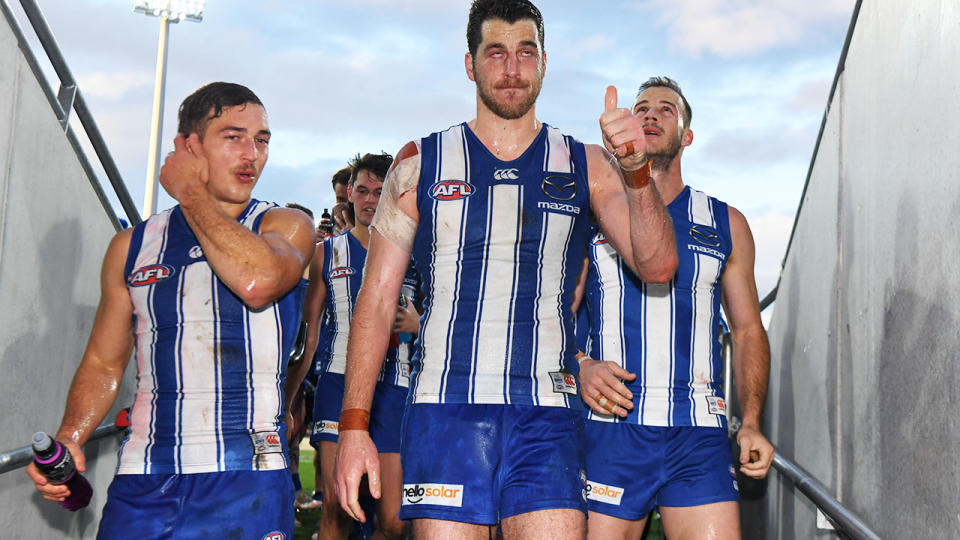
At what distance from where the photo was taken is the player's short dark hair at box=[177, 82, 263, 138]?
3.64 metres

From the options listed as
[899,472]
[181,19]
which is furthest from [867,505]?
[181,19]

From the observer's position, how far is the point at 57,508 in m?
4.94

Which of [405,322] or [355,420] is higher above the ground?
[405,322]

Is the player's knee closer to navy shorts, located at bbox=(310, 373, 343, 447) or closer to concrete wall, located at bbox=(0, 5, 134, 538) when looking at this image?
navy shorts, located at bbox=(310, 373, 343, 447)

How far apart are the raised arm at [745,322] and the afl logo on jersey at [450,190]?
5.82 feet

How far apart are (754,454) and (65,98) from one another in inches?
159

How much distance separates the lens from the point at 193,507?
3213 millimetres

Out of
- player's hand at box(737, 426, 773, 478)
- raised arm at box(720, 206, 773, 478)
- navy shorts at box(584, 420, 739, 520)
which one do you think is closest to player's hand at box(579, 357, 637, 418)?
navy shorts at box(584, 420, 739, 520)

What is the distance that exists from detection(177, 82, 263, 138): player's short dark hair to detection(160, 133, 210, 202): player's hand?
70 mm

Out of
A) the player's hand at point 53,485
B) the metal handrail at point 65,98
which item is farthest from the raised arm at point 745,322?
the metal handrail at point 65,98

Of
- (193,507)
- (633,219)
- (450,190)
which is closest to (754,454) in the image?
(633,219)

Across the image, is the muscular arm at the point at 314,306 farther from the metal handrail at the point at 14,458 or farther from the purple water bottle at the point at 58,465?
the purple water bottle at the point at 58,465

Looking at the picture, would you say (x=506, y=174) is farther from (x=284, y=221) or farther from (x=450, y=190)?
(x=284, y=221)

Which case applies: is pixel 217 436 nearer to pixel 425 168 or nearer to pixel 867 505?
pixel 425 168
